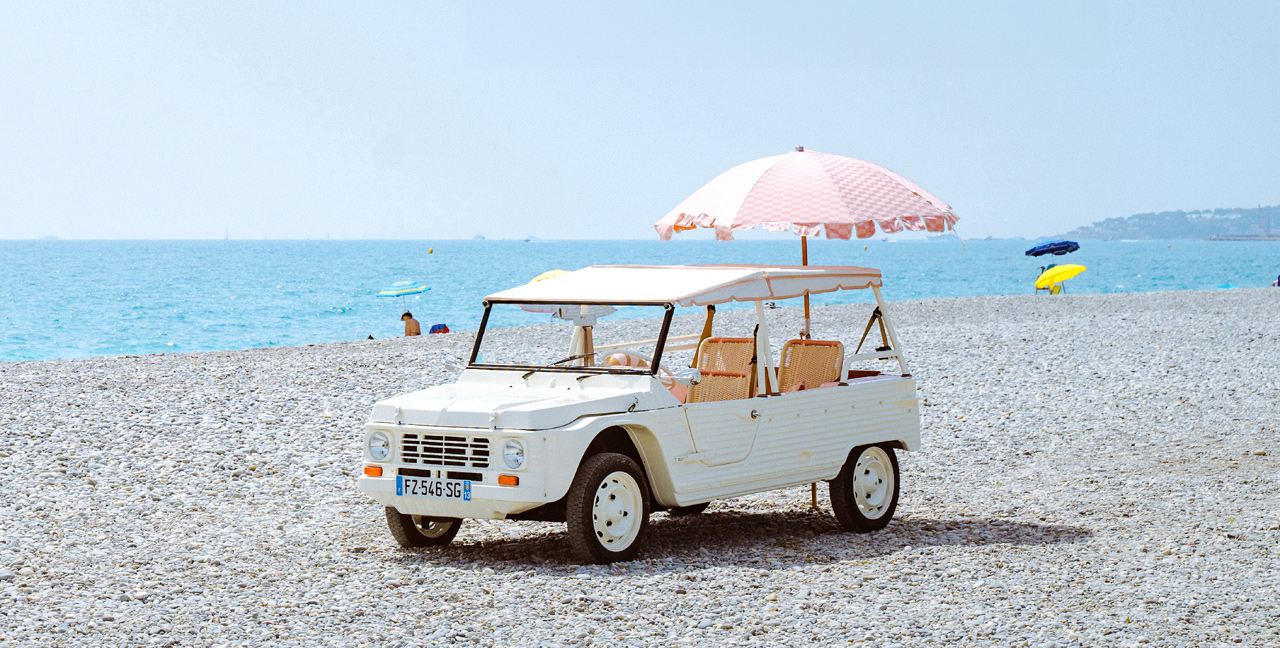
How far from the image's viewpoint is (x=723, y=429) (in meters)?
8.23

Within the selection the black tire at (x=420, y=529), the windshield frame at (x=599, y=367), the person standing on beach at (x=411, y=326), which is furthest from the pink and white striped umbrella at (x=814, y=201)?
the person standing on beach at (x=411, y=326)

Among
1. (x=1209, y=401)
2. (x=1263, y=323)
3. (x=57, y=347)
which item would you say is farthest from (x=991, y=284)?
(x=1209, y=401)

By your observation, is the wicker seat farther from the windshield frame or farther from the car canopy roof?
the windshield frame

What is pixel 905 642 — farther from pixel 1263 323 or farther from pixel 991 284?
pixel 991 284

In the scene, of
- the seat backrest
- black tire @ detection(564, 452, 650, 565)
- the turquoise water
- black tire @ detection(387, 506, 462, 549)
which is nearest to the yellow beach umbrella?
the turquoise water

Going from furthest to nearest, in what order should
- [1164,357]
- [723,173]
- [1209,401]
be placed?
1. [1164,357]
2. [1209,401]
3. [723,173]

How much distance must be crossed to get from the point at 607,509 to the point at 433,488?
0.99 m

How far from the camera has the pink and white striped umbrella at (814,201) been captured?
949cm

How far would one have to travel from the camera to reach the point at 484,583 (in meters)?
7.32

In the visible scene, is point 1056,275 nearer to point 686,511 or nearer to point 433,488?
point 686,511

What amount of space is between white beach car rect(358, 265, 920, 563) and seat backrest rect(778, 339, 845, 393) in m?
0.01

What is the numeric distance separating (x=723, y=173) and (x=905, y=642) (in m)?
4.90

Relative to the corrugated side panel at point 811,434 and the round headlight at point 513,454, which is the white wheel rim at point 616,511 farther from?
the round headlight at point 513,454

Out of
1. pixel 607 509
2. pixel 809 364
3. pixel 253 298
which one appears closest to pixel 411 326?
pixel 809 364
